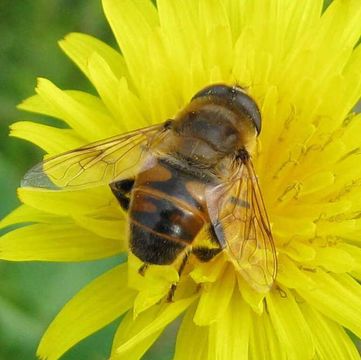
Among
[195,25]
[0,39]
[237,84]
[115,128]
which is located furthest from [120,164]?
[0,39]

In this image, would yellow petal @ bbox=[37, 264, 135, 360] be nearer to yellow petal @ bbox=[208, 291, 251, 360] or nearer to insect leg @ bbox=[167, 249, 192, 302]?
insect leg @ bbox=[167, 249, 192, 302]

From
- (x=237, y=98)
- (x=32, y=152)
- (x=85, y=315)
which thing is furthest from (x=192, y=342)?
(x=32, y=152)

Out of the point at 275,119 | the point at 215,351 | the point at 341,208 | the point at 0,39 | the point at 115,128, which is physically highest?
the point at 0,39

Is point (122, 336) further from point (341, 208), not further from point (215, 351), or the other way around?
point (341, 208)

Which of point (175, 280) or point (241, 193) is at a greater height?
point (241, 193)

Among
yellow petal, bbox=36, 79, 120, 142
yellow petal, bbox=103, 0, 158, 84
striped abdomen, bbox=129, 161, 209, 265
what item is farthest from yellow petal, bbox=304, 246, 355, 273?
yellow petal, bbox=103, 0, 158, 84

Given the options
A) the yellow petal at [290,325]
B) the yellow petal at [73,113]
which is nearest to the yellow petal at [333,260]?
the yellow petal at [290,325]
